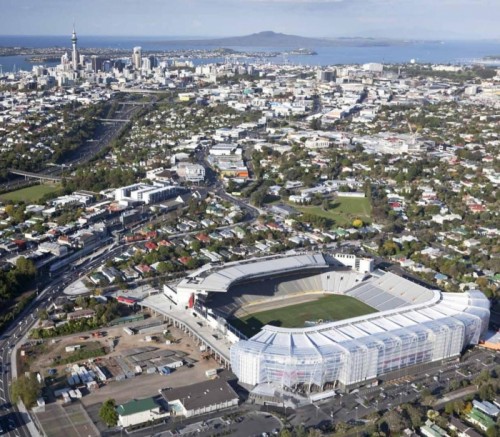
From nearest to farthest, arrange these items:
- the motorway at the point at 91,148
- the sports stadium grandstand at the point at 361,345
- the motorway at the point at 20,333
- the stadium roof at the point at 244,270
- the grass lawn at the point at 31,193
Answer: the motorway at the point at 20,333, the sports stadium grandstand at the point at 361,345, the stadium roof at the point at 244,270, the grass lawn at the point at 31,193, the motorway at the point at 91,148

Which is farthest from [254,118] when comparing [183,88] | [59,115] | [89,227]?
[89,227]

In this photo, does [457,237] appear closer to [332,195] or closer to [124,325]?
[332,195]

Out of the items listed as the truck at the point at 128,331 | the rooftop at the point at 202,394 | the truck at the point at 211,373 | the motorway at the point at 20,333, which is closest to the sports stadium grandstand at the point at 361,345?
the truck at the point at 211,373

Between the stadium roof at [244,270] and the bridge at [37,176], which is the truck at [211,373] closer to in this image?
the stadium roof at [244,270]

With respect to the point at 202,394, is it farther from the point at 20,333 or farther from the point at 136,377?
the point at 20,333

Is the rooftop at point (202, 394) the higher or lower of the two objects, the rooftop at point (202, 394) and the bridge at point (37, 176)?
the higher

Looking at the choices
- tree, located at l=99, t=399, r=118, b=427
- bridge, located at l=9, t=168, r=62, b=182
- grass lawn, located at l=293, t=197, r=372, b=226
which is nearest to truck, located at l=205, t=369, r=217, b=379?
tree, located at l=99, t=399, r=118, b=427

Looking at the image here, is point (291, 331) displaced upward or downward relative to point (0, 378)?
upward
